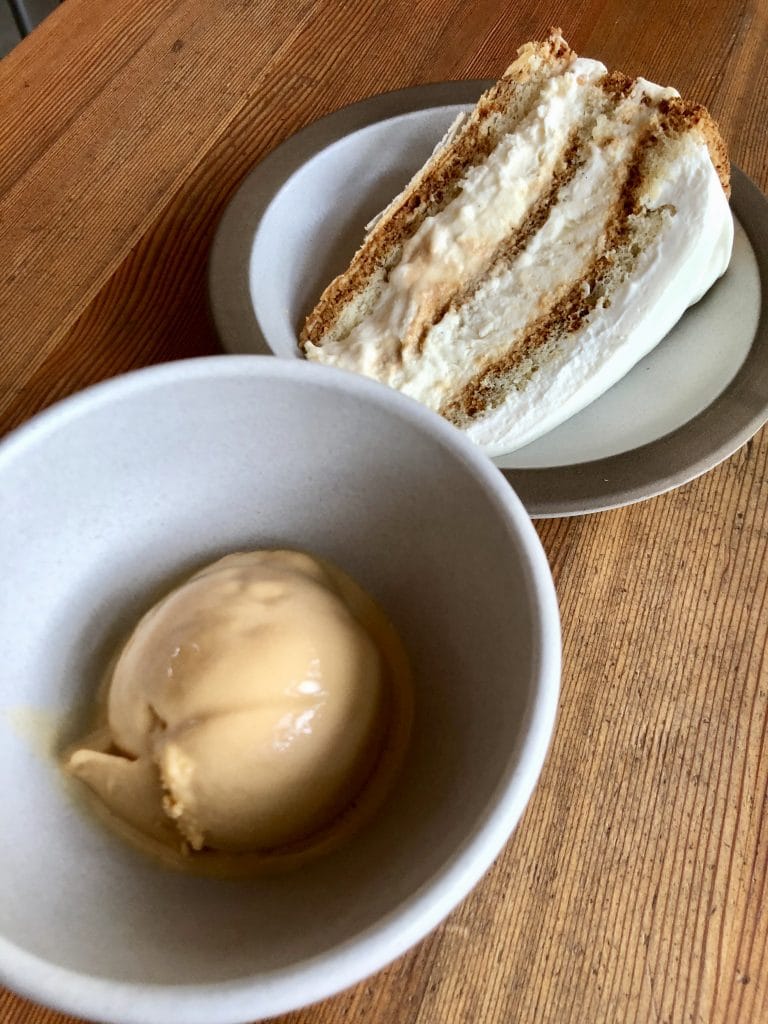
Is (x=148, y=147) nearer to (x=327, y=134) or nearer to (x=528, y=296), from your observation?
(x=327, y=134)

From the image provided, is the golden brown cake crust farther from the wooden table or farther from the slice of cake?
the wooden table

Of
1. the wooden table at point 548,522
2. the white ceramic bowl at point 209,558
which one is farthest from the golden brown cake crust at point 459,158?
the white ceramic bowl at point 209,558

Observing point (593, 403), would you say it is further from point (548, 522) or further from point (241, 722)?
point (241, 722)

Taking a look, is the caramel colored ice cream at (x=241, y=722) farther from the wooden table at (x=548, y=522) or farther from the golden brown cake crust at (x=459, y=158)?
the golden brown cake crust at (x=459, y=158)

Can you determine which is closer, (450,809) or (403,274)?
(450,809)

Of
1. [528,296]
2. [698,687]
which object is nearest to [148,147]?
[528,296]
